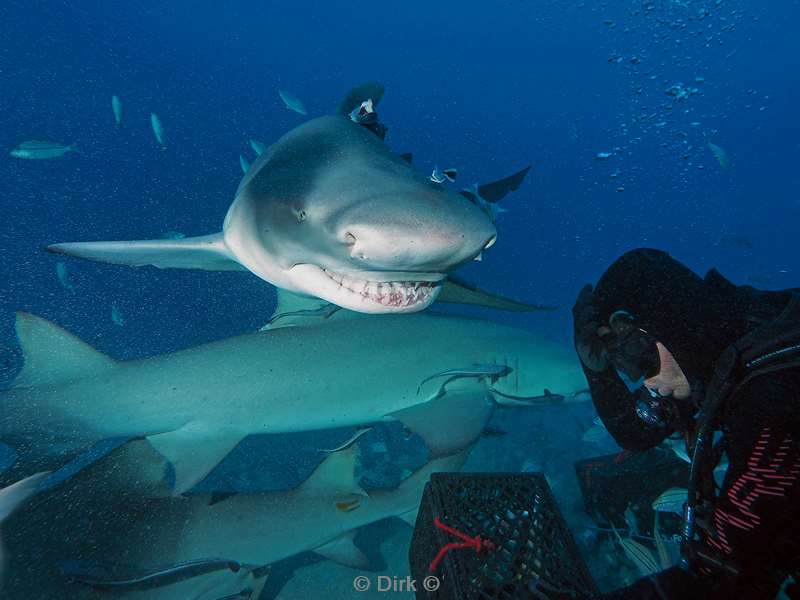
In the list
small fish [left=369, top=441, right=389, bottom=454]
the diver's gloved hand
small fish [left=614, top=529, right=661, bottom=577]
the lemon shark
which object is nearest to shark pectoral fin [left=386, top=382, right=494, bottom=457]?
the lemon shark

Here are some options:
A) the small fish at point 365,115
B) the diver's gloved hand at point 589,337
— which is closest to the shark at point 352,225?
the small fish at point 365,115

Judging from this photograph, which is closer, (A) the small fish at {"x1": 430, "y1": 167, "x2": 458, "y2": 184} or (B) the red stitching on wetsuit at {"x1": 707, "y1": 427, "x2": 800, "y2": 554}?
(B) the red stitching on wetsuit at {"x1": 707, "y1": 427, "x2": 800, "y2": 554}

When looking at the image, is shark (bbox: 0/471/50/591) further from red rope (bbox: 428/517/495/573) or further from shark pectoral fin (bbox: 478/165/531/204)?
shark pectoral fin (bbox: 478/165/531/204)

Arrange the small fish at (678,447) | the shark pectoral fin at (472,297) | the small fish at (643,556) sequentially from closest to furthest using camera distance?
the shark pectoral fin at (472,297) < the small fish at (643,556) < the small fish at (678,447)

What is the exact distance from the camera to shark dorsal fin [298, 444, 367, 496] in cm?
351

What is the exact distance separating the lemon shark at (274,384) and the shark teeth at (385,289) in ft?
7.10

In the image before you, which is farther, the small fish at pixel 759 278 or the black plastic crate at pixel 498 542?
the small fish at pixel 759 278

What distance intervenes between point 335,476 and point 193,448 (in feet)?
4.40

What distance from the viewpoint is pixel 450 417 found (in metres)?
4.15

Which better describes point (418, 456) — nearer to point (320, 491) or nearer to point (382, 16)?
point (320, 491)

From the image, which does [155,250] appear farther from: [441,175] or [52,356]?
[441,175]

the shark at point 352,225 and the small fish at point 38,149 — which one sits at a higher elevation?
the shark at point 352,225

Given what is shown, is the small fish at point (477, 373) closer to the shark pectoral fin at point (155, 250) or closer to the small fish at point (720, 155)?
the shark pectoral fin at point (155, 250)

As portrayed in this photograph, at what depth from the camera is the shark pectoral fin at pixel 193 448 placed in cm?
349
